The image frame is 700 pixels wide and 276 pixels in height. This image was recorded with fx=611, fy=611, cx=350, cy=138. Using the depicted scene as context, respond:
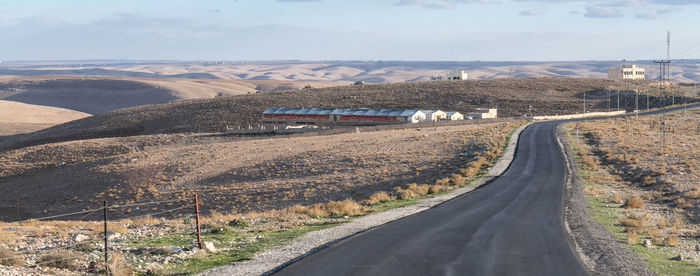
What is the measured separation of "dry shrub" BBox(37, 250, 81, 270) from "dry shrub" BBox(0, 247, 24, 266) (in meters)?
0.45

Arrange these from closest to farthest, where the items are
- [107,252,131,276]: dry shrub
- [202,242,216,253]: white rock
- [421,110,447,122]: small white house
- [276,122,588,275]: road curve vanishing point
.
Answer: [107,252,131,276]: dry shrub → [276,122,588,275]: road curve vanishing point → [202,242,216,253]: white rock → [421,110,447,122]: small white house

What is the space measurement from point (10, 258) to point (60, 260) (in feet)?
3.64

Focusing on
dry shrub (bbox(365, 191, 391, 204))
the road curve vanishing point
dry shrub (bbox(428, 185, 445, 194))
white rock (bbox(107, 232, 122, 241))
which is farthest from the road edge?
white rock (bbox(107, 232, 122, 241))

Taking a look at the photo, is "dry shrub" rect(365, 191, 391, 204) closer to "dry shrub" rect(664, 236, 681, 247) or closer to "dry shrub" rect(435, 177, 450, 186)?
"dry shrub" rect(435, 177, 450, 186)

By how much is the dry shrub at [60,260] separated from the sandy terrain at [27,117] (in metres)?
118

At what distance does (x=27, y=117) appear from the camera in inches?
5812

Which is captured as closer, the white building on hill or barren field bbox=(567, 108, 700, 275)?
barren field bbox=(567, 108, 700, 275)

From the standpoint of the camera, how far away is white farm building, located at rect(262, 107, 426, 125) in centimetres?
9769

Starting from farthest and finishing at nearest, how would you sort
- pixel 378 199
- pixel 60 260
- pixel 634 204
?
pixel 378 199 < pixel 634 204 < pixel 60 260

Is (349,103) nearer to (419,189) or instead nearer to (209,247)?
(419,189)

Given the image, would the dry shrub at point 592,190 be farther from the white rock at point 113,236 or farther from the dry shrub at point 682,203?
the white rock at point 113,236

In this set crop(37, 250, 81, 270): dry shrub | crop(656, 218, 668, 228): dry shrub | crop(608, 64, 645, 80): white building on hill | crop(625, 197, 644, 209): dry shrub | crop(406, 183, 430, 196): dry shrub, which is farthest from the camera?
crop(608, 64, 645, 80): white building on hill

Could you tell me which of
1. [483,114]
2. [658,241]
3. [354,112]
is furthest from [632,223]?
[354,112]

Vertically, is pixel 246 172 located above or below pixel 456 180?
below
